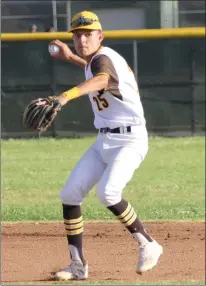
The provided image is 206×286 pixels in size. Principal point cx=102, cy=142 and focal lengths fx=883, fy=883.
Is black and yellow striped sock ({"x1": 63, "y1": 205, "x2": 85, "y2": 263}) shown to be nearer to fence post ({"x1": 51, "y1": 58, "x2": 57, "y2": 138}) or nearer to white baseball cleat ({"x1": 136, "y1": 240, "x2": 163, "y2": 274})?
white baseball cleat ({"x1": 136, "y1": 240, "x2": 163, "y2": 274})

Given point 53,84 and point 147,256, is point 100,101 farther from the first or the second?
point 53,84

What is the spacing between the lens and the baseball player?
20.6 ft

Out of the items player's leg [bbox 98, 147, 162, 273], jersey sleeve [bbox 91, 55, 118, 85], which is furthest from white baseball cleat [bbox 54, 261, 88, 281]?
jersey sleeve [bbox 91, 55, 118, 85]

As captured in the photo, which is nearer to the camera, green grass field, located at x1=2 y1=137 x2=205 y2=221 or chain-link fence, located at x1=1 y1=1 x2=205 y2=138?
green grass field, located at x1=2 y1=137 x2=205 y2=221

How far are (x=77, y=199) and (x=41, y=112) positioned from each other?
0.81 meters

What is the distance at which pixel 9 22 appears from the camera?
2195cm

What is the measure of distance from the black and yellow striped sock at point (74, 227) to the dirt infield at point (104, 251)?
0.25 meters

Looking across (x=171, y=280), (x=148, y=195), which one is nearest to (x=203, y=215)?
(x=148, y=195)

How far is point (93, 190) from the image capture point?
12.2 metres

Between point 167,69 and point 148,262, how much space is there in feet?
37.6

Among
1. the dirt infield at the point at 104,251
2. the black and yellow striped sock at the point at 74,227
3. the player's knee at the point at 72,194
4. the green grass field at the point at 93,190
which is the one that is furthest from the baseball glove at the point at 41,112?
the green grass field at the point at 93,190

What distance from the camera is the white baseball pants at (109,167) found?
6.26 metres

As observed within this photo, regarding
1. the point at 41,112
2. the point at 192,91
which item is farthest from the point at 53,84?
the point at 41,112

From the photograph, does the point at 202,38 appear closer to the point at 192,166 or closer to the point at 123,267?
the point at 192,166
